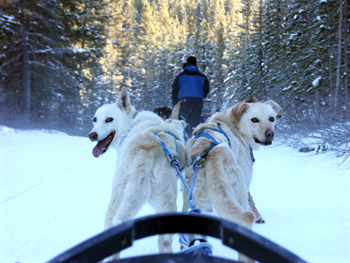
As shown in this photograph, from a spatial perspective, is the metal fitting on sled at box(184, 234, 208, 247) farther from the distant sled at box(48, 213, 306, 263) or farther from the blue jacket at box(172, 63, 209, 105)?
the blue jacket at box(172, 63, 209, 105)

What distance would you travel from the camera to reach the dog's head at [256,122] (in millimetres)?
2879

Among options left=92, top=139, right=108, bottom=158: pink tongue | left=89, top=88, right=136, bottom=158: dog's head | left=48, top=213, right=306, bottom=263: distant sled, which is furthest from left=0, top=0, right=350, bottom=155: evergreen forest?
left=48, top=213, right=306, bottom=263: distant sled

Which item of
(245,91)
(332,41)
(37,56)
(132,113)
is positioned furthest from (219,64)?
(132,113)

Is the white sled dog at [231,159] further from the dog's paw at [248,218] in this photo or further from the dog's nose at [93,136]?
the dog's nose at [93,136]

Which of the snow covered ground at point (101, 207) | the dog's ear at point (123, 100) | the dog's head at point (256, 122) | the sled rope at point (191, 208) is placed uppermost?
the dog's ear at point (123, 100)

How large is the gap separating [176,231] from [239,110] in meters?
2.48

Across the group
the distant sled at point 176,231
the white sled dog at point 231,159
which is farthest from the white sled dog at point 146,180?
the distant sled at point 176,231

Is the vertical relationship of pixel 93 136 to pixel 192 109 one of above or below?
below

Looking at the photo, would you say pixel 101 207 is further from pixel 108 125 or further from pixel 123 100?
pixel 123 100

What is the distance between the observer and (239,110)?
3.05 m

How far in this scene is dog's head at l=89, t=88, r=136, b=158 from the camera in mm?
3062

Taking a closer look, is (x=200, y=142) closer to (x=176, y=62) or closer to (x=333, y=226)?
(x=333, y=226)

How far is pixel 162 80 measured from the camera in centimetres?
4244

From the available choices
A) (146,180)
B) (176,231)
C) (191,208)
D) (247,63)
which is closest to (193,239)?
(191,208)
